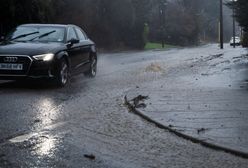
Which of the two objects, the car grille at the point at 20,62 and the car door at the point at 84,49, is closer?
the car grille at the point at 20,62

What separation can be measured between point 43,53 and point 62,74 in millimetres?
888

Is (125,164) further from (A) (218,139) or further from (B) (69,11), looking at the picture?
(B) (69,11)

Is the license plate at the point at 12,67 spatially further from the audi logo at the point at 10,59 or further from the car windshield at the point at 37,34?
the car windshield at the point at 37,34

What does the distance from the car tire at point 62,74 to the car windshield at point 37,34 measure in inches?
31.0

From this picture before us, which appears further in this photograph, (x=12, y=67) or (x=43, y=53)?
(x=43, y=53)

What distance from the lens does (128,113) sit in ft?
32.1

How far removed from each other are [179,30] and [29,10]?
199 ft

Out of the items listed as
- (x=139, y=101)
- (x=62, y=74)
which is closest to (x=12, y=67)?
(x=62, y=74)

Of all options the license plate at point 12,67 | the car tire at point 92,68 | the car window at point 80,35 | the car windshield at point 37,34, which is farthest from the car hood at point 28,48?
the car tire at point 92,68

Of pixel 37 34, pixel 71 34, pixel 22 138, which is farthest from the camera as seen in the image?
pixel 71 34

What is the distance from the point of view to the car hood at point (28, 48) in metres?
13.0

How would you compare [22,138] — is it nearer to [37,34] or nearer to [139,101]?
[139,101]

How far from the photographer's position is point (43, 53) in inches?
515

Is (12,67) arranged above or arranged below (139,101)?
above
